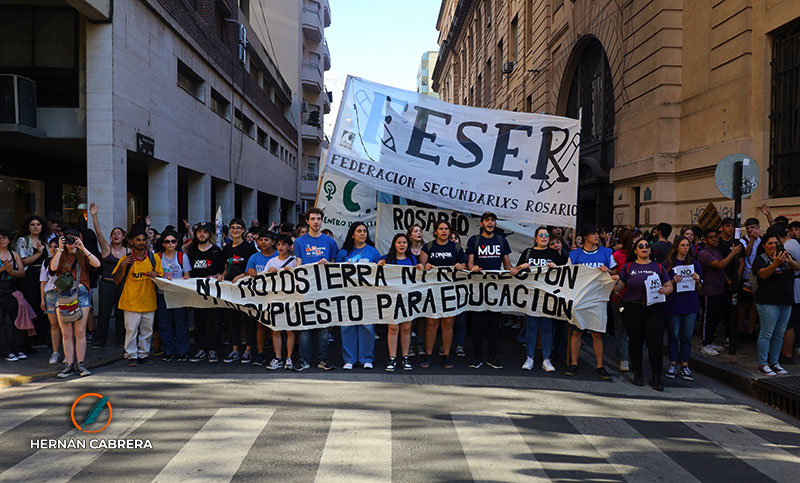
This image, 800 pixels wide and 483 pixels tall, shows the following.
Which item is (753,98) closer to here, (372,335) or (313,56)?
Result: (372,335)

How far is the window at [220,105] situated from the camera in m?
20.7

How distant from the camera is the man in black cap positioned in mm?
7781

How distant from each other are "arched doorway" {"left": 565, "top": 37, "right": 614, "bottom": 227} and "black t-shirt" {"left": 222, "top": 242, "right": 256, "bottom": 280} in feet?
41.9

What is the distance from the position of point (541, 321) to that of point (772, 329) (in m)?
2.82

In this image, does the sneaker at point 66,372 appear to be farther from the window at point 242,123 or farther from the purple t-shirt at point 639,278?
the window at point 242,123

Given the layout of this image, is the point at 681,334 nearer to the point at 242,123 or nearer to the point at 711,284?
the point at 711,284

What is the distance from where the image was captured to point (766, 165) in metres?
10.9

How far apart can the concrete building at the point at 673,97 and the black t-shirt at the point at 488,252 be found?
495 cm

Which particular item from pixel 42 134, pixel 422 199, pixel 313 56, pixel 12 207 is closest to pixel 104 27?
pixel 42 134

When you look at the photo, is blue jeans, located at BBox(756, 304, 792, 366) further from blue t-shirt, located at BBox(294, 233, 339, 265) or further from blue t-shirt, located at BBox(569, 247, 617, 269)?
blue t-shirt, located at BBox(294, 233, 339, 265)

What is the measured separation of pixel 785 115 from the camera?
34.8ft

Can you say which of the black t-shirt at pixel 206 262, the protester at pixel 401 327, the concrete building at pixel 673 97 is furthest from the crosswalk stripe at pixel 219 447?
the concrete building at pixel 673 97

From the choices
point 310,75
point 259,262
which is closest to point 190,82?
point 259,262

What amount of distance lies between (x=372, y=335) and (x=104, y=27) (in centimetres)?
893
